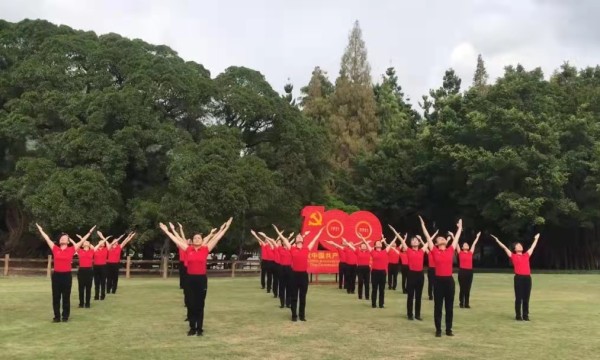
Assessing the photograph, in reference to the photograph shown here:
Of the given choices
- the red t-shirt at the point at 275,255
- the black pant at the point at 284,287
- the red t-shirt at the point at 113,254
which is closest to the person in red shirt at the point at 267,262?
the red t-shirt at the point at 275,255

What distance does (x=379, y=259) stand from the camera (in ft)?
52.3

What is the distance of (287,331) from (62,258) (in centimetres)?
491

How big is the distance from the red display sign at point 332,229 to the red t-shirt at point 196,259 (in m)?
13.1

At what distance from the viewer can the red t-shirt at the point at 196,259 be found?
36.3 feet

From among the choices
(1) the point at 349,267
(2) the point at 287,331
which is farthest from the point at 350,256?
(2) the point at 287,331

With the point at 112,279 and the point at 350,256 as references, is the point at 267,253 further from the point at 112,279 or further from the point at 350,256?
the point at 112,279

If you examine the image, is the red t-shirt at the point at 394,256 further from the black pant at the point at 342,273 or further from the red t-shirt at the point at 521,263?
the red t-shirt at the point at 521,263

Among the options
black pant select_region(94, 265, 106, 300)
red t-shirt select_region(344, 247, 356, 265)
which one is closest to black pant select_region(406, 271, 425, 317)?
red t-shirt select_region(344, 247, 356, 265)

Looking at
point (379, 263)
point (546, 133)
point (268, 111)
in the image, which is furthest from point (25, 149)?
point (546, 133)

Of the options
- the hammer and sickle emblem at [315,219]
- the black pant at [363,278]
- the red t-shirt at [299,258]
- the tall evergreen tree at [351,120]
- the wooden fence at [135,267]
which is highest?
the tall evergreen tree at [351,120]

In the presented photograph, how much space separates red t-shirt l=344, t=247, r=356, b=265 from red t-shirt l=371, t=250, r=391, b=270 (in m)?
4.00

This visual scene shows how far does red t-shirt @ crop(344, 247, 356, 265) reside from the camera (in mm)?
20375

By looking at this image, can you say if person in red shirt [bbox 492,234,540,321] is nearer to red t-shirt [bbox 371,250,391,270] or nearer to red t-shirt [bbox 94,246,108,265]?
red t-shirt [bbox 371,250,391,270]

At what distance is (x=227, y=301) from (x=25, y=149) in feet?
62.5
